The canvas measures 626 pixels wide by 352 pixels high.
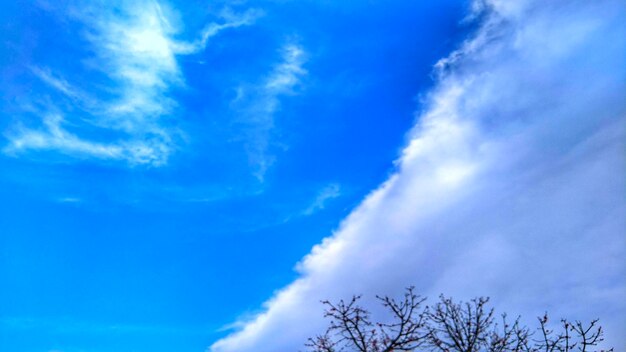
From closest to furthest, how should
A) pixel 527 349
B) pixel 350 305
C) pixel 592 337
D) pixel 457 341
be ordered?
pixel 592 337
pixel 350 305
pixel 527 349
pixel 457 341

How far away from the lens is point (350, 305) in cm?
1720

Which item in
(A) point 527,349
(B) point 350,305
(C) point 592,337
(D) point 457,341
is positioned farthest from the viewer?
(D) point 457,341

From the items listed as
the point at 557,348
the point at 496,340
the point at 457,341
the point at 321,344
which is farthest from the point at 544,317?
the point at 321,344

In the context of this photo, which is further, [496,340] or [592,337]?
[496,340]

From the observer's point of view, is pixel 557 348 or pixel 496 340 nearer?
pixel 557 348

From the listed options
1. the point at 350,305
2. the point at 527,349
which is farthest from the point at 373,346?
the point at 527,349

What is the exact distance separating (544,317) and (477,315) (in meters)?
3.06

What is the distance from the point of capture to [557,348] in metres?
17.6

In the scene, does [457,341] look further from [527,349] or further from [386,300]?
[386,300]

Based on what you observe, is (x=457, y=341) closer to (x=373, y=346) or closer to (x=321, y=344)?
(x=373, y=346)

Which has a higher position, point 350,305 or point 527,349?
point 350,305

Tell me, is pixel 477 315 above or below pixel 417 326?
above

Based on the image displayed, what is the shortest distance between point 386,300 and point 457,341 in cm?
479

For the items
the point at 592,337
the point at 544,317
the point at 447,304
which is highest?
the point at 447,304
